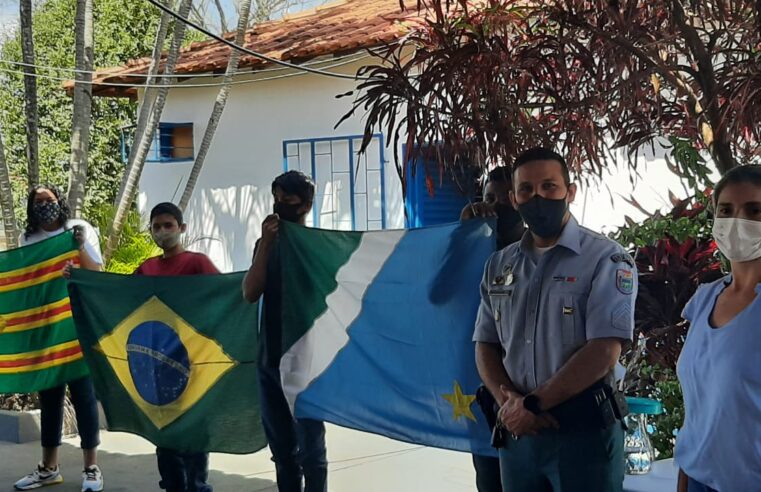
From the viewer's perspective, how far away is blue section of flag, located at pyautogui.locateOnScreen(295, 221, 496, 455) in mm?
4812

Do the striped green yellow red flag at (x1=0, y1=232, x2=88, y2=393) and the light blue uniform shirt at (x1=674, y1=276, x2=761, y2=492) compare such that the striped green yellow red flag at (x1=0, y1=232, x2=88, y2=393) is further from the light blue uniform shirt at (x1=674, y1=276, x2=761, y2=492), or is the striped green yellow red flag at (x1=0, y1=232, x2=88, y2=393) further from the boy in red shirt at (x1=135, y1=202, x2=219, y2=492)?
the light blue uniform shirt at (x1=674, y1=276, x2=761, y2=492)

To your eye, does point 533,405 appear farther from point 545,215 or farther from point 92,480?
point 92,480

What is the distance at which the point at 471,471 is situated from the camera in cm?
685

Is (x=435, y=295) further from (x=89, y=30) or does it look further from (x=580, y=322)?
(x=89, y=30)

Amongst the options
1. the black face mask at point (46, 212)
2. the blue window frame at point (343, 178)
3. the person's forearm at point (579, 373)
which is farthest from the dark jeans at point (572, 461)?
the blue window frame at point (343, 178)

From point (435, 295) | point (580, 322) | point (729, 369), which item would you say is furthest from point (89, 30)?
point (729, 369)

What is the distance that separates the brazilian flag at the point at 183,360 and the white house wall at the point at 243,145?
6.77 meters

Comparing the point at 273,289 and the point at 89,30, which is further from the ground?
the point at 89,30

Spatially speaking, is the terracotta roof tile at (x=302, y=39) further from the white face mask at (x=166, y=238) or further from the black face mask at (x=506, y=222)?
the black face mask at (x=506, y=222)

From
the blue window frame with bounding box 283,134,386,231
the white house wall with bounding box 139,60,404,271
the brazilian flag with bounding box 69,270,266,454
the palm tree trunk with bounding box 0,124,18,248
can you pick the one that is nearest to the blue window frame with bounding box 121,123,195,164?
the white house wall with bounding box 139,60,404,271

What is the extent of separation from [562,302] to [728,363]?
813 millimetres

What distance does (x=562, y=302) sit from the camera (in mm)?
3545

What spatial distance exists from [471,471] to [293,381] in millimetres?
2028

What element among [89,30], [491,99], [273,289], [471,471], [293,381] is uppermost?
[89,30]
